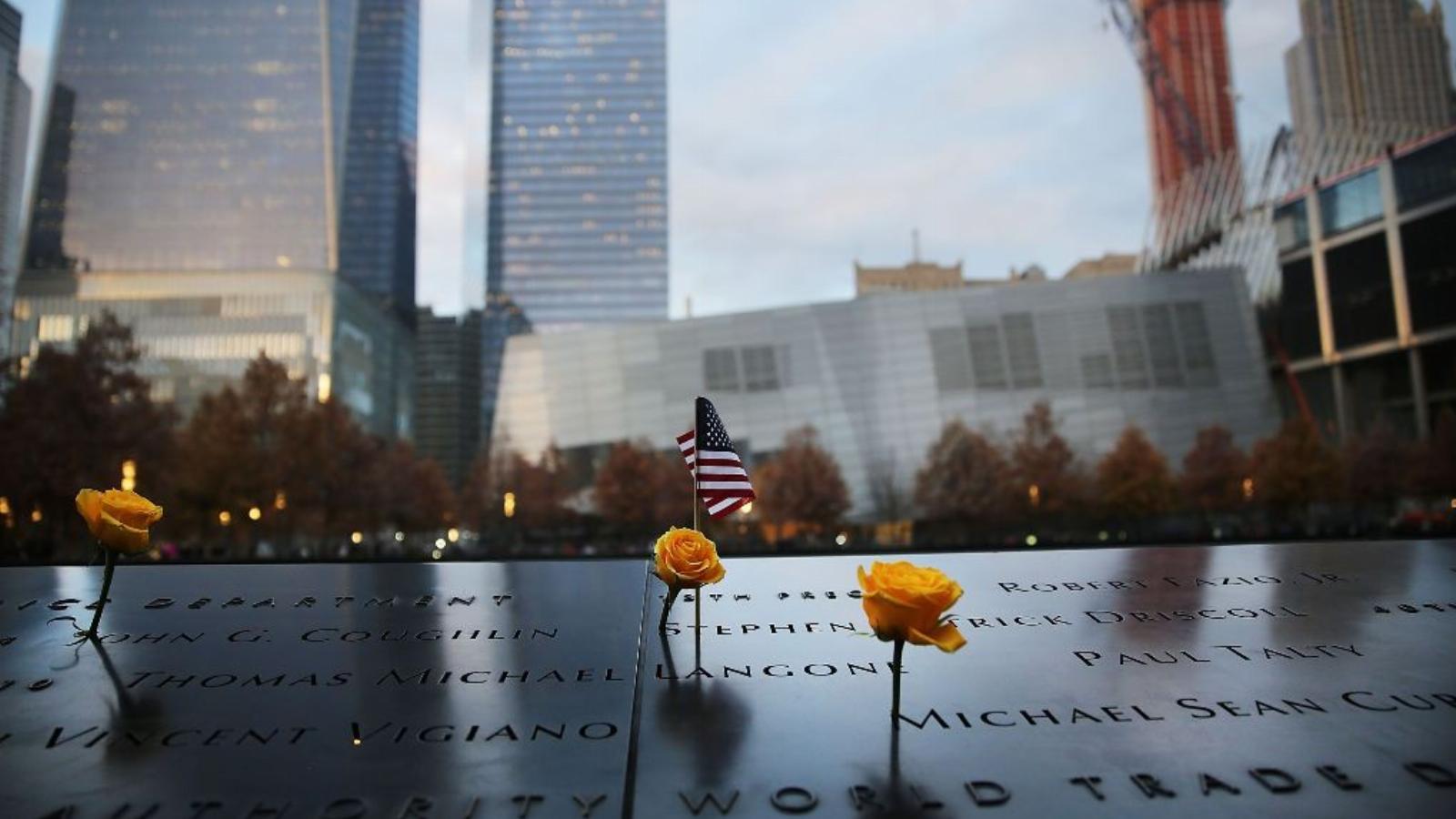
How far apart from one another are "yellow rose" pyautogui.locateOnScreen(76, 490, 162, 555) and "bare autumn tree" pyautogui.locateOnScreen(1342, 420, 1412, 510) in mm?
76229

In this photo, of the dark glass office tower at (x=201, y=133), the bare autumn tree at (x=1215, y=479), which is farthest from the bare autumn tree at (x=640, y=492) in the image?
the dark glass office tower at (x=201, y=133)

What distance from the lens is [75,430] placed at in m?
40.4

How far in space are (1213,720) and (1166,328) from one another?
8917cm

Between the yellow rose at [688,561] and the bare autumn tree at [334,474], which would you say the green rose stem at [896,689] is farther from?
the bare autumn tree at [334,474]

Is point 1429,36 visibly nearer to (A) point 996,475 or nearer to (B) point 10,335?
(A) point 996,475

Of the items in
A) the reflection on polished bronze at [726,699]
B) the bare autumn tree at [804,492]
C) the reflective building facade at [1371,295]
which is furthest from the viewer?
Result: the reflective building facade at [1371,295]

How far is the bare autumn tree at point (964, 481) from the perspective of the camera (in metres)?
67.6

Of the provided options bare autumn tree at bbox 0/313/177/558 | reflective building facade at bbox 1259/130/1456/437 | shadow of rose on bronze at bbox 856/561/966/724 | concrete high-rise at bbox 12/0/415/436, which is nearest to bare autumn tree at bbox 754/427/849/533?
bare autumn tree at bbox 0/313/177/558

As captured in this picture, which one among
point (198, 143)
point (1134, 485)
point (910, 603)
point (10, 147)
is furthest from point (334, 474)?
point (198, 143)

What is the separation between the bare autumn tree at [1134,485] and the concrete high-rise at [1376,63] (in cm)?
4224

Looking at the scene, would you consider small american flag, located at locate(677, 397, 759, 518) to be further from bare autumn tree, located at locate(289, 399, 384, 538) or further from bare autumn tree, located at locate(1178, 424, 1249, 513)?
bare autumn tree, located at locate(1178, 424, 1249, 513)

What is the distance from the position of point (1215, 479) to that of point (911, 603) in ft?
243

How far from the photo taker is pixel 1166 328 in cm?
8700

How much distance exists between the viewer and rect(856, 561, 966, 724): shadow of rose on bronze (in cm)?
461
